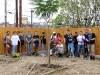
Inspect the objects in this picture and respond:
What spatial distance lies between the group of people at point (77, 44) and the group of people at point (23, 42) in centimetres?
115

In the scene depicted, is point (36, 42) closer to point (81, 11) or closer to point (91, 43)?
point (91, 43)

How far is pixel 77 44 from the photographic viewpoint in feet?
53.2

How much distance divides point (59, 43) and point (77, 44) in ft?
4.22

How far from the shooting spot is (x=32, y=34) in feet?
61.0

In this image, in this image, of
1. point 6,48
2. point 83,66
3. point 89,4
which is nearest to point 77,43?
point 83,66

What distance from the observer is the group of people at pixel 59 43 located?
50.5 ft

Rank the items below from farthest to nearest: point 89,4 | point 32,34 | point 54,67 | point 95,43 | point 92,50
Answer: point 89,4 → point 32,34 → point 95,43 → point 92,50 → point 54,67

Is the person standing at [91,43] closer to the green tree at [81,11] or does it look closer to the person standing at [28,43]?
the person standing at [28,43]

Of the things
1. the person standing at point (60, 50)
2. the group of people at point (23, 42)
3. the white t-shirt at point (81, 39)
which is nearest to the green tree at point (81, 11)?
the group of people at point (23, 42)

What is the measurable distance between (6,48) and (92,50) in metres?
5.89

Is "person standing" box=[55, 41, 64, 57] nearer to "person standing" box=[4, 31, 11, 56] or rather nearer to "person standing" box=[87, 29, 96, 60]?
"person standing" box=[87, 29, 96, 60]

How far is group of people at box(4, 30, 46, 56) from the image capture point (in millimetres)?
16469

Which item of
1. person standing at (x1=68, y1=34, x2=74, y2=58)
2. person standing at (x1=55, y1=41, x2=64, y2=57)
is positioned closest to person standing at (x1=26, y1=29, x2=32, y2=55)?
person standing at (x1=55, y1=41, x2=64, y2=57)

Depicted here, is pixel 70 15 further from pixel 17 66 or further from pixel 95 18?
pixel 17 66
